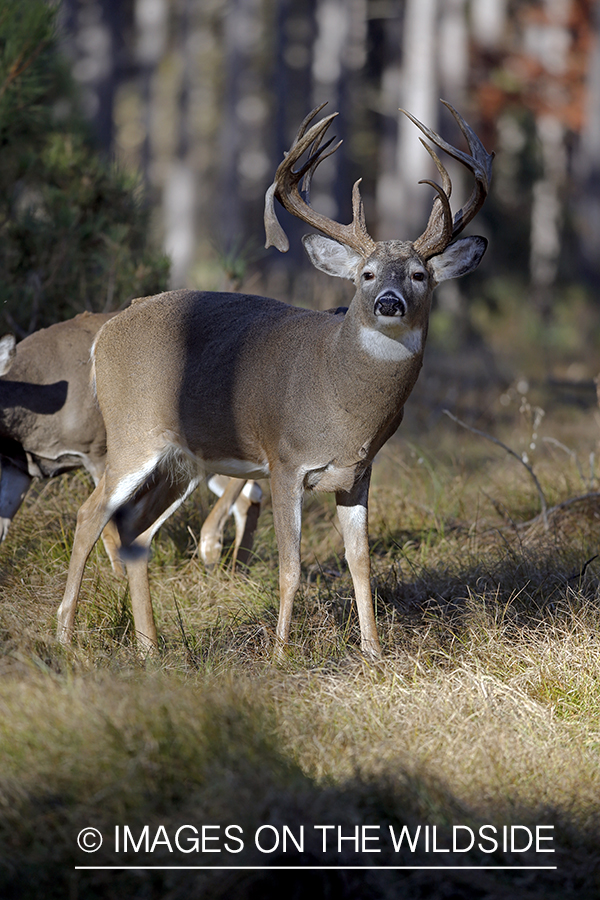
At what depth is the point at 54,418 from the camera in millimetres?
5566

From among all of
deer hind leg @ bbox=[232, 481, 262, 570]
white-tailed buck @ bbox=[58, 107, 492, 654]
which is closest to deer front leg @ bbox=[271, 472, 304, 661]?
white-tailed buck @ bbox=[58, 107, 492, 654]

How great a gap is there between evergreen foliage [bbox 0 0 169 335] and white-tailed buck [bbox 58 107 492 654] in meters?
1.97

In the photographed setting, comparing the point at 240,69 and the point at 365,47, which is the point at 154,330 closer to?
the point at 240,69

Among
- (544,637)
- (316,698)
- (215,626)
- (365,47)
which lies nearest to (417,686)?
(316,698)

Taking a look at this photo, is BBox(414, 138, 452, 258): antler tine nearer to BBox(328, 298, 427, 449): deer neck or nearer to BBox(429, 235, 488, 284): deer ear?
BBox(429, 235, 488, 284): deer ear

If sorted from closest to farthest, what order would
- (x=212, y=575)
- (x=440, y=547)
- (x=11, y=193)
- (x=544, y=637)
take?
1. (x=544, y=637)
2. (x=212, y=575)
3. (x=440, y=547)
4. (x=11, y=193)

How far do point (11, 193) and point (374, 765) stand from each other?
214 inches

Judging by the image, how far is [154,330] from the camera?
4.78 metres

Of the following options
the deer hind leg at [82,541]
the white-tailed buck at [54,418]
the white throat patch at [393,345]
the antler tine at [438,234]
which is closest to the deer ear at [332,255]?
the antler tine at [438,234]

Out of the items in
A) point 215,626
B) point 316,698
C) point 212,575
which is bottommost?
point 316,698

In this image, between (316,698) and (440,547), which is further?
(440,547)

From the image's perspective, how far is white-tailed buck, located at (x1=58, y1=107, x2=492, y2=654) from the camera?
4.23 m

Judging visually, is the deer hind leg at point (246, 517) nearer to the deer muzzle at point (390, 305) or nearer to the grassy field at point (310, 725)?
the grassy field at point (310, 725)

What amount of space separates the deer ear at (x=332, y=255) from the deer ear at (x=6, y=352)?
5.71 feet
